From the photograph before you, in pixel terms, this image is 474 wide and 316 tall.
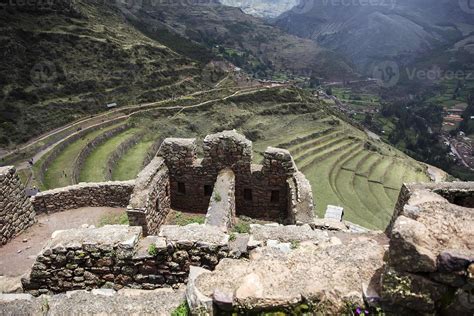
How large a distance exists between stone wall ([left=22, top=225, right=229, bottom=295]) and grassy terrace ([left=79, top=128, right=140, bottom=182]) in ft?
114

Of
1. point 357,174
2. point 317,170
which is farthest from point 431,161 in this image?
point 317,170

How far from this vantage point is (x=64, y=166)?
43562 mm

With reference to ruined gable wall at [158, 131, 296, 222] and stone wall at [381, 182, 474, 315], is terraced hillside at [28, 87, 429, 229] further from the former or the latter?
stone wall at [381, 182, 474, 315]

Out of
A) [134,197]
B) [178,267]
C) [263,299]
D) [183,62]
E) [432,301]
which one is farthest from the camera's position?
[183,62]

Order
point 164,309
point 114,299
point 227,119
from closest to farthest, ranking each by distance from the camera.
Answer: point 164,309
point 114,299
point 227,119

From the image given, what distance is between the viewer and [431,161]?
11331 centimetres

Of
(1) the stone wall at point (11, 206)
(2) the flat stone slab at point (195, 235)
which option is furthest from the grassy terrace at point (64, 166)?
(2) the flat stone slab at point (195, 235)

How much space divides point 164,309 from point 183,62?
94664mm

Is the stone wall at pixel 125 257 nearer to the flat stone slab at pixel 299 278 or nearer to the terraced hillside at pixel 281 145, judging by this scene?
the flat stone slab at pixel 299 278

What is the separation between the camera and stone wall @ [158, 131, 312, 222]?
563 inches

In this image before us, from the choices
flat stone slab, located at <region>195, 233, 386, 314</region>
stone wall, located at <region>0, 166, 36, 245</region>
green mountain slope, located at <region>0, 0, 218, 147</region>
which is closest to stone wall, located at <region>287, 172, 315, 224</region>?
flat stone slab, located at <region>195, 233, 386, 314</region>

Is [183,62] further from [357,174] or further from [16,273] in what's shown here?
[16,273]

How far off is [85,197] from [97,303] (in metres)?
11.8

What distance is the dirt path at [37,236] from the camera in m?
11.9
